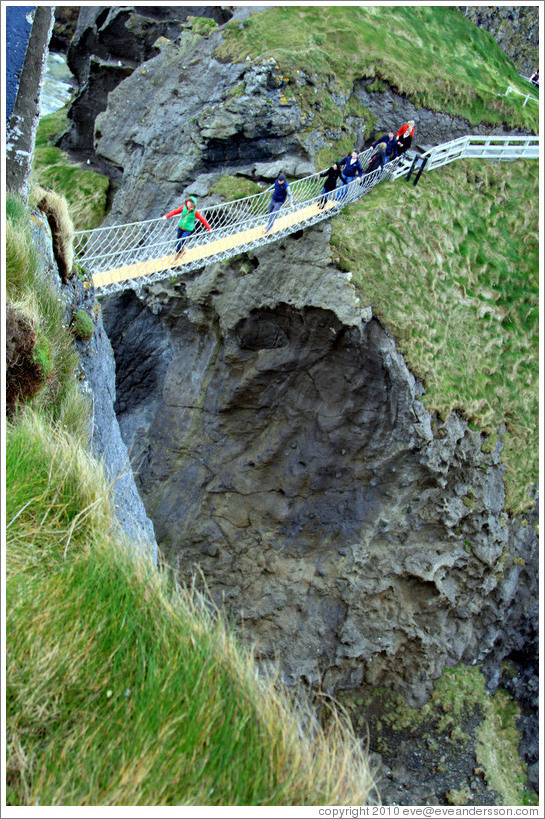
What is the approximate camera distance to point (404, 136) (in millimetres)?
13055

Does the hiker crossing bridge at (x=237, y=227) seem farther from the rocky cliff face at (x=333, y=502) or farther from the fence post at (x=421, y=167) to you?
the rocky cliff face at (x=333, y=502)

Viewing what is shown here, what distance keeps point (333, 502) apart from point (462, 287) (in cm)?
586

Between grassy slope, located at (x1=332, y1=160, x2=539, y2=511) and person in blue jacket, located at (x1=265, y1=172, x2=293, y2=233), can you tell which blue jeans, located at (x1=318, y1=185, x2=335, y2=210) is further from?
person in blue jacket, located at (x1=265, y1=172, x2=293, y2=233)

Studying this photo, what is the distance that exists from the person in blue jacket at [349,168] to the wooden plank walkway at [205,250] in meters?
0.63

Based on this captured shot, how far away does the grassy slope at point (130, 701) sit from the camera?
2350 mm

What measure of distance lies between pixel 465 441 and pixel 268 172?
25.7ft

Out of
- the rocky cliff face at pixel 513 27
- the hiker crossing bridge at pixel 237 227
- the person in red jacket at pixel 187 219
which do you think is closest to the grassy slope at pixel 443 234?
the hiker crossing bridge at pixel 237 227

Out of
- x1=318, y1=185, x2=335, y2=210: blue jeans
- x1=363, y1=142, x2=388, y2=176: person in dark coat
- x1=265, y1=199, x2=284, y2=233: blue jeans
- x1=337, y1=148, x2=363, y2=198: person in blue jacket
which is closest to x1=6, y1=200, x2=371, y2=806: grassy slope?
x1=265, y1=199, x2=284, y2=233: blue jeans

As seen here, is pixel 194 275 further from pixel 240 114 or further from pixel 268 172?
pixel 240 114

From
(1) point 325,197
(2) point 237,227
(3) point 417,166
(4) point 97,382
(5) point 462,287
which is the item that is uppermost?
(3) point 417,166

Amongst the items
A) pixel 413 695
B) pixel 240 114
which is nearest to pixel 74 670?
pixel 413 695

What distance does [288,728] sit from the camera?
2684 mm

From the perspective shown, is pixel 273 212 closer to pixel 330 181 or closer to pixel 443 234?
pixel 330 181

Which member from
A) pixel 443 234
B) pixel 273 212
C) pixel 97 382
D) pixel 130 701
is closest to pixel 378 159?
pixel 443 234
